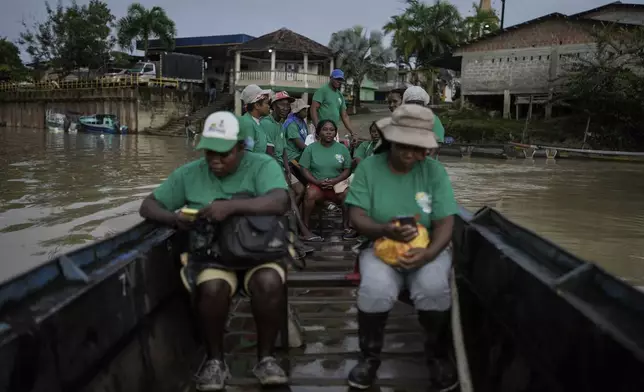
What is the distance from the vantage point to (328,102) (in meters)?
7.20

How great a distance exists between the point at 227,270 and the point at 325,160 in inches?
130

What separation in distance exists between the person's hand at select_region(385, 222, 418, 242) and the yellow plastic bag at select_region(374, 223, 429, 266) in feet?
0.14

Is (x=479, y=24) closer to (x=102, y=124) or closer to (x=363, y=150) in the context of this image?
(x=102, y=124)

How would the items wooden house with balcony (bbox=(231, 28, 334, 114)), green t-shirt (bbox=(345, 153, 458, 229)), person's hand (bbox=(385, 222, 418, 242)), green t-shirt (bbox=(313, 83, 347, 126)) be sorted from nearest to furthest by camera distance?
1. person's hand (bbox=(385, 222, 418, 242))
2. green t-shirt (bbox=(345, 153, 458, 229))
3. green t-shirt (bbox=(313, 83, 347, 126))
4. wooden house with balcony (bbox=(231, 28, 334, 114))

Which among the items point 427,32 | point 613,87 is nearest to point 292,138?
point 613,87

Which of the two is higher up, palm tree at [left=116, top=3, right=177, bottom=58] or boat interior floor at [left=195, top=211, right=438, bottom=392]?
palm tree at [left=116, top=3, right=177, bottom=58]

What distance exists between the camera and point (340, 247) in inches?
223

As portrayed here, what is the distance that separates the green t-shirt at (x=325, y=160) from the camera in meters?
5.96

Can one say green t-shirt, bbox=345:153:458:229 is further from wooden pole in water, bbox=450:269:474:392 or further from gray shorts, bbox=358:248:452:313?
wooden pole in water, bbox=450:269:474:392

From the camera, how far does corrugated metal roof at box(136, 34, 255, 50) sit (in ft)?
140

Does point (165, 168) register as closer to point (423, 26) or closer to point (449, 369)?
point (449, 369)

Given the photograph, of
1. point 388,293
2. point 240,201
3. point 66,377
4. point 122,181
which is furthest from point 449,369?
point 122,181

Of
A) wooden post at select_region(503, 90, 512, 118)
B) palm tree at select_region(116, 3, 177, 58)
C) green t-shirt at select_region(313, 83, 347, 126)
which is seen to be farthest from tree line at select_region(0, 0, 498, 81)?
green t-shirt at select_region(313, 83, 347, 126)

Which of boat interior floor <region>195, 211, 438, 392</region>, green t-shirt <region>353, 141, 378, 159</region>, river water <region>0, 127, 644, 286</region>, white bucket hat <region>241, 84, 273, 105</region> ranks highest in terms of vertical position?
white bucket hat <region>241, 84, 273, 105</region>
